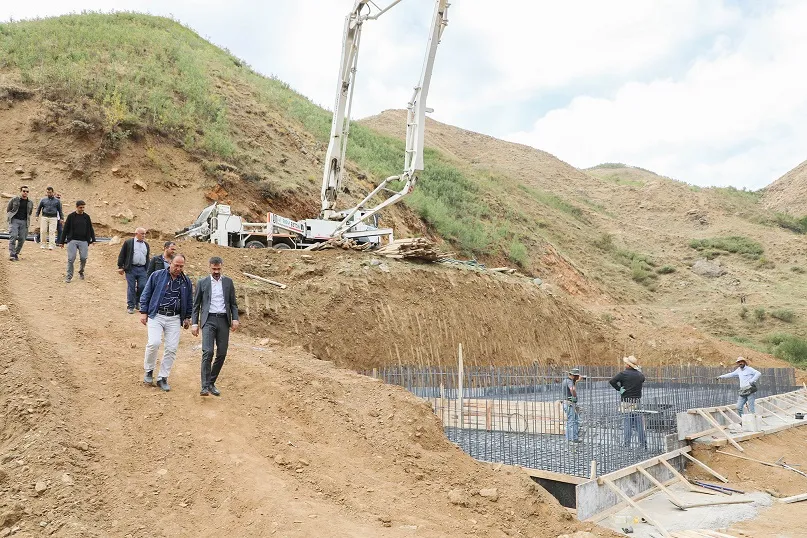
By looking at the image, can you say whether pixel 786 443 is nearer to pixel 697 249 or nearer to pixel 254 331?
pixel 254 331

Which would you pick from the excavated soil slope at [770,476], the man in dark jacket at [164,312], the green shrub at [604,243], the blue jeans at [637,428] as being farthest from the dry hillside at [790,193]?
the man in dark jacket at [164,312]

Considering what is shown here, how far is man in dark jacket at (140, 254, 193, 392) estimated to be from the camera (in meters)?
6.66

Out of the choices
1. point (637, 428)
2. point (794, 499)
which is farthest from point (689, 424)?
point (794, 499)

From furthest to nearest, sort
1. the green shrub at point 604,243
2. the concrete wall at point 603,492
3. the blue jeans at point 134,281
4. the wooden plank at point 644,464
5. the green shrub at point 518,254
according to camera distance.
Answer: the green shrub at point 604,243 < the green shrub at point 518,254 < the blue jeans at point 134,281 < the wooden plank at point 644,464 < the concrete wall at point 603,492

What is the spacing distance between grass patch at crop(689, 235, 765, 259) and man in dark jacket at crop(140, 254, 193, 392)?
1644 inches

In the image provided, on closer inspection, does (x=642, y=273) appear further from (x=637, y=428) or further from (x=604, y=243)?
(x=637, y=428)

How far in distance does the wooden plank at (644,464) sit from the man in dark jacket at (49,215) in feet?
32.3

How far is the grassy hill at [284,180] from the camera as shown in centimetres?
1983

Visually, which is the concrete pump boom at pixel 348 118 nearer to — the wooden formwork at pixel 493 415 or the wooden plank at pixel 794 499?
the wooden formwork at pixel 493 415

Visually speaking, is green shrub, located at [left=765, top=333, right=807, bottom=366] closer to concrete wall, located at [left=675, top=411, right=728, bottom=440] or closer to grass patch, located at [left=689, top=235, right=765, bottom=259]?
grass patch, located at [left=689, top=235, right=765, bottom=259]

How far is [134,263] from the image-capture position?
928cm

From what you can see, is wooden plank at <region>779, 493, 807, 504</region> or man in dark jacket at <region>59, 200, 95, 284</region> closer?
wooden plank at <region>779, 493, 807, 504</region>

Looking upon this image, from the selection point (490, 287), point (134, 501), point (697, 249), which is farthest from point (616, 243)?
point (134, 501)

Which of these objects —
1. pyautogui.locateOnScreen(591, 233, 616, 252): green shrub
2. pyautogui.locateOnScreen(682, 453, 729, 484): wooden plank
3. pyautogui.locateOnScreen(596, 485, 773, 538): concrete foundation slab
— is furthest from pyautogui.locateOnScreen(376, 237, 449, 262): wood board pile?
pyautogui.locateOnScreen(591, 233, 616, 252): green shrub
